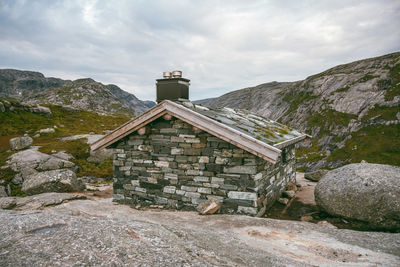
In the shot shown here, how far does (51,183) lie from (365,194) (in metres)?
12.5

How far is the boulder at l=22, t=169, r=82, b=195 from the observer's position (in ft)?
37.8

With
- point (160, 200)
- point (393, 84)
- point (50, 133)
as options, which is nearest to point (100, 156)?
point (50, 133)

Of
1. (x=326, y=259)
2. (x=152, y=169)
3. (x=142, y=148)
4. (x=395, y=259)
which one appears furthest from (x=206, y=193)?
(x=395, y=259)

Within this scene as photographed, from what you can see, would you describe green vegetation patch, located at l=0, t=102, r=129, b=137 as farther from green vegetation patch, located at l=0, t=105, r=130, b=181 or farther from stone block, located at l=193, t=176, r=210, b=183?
stone block, located at l=193, t=176, r=210, b=183

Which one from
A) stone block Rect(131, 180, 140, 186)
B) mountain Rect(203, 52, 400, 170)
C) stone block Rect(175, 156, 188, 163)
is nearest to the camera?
stone block Rect(175, 156, 188, 163)

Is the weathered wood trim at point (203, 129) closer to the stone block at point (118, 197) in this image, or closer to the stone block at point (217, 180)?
the stone block at point (217, 180)

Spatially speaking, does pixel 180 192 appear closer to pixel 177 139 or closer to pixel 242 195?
pixel 177 139

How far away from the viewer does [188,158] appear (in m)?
8.42

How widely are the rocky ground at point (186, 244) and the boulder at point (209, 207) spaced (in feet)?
2.57

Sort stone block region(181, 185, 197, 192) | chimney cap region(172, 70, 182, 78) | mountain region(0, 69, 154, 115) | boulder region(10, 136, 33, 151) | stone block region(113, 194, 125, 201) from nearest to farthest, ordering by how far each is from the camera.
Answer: stone block region(181, 185, 197, 192) < chimney cap region(172, 70, 182, 78) < stone block region(113, 194, 125, 201) < boulder region(10, 136, 33, 151) < mountain region(0, 69, 154, 115)

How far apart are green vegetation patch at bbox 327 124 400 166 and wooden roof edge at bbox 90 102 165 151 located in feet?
71.0

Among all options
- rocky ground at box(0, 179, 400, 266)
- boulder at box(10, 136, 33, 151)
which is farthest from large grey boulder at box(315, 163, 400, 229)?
boulder at box(10, 136, 33, 151)

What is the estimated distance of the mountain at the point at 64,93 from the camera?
102 metres

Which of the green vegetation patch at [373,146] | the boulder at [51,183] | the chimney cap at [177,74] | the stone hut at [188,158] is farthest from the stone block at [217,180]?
the green vegetation patch at [373,146]
